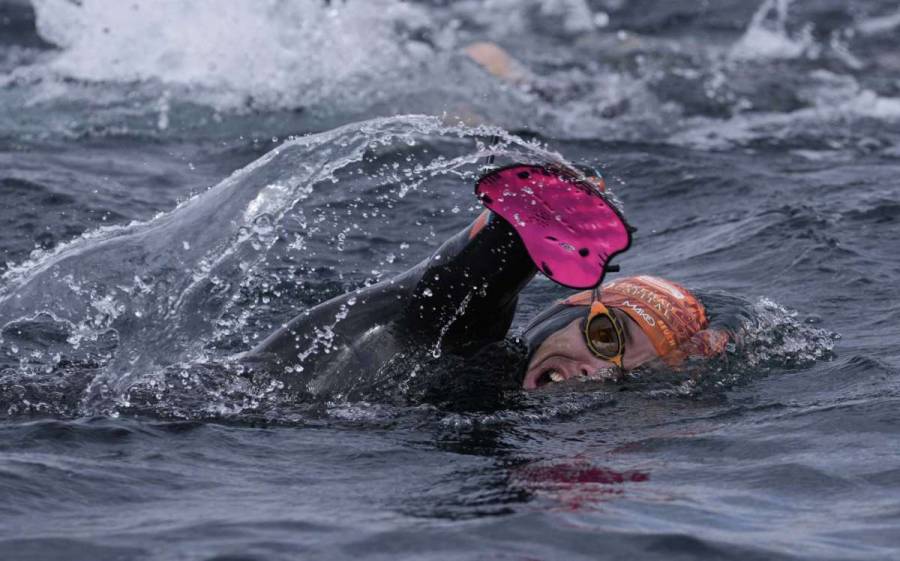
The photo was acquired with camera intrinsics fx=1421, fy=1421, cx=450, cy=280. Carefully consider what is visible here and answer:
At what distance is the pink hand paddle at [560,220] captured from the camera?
5.18m

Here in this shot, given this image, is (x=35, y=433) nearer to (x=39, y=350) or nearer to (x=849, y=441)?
(x=39, y=350)

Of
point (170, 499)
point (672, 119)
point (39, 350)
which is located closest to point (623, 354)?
point (170, 499)

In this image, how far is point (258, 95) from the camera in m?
12.0

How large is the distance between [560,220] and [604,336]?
2.73 feet

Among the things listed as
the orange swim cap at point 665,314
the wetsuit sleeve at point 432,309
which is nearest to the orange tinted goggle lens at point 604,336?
the orange swim cap at point 665,314

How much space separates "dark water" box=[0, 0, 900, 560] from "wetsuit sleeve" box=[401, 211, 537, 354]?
1.04 ft

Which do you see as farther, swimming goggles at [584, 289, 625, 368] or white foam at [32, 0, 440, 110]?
white foam at [32, 0, 440, 110]

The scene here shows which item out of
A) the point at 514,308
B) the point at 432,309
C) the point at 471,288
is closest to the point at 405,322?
the point at 432,309

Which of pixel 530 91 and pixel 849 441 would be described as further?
pixel 530 91

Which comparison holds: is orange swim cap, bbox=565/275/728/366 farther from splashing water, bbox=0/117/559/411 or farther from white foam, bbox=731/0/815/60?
white foam, bbox=731/0/815/60

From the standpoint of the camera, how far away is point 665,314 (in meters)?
5.97

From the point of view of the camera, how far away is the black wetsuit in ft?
17.7

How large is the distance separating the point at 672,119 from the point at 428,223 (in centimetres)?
400

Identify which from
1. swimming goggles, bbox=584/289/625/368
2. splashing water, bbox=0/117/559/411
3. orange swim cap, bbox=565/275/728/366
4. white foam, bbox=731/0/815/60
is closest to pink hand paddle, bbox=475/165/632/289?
swimming goggles, bbox=584/289/625/368
